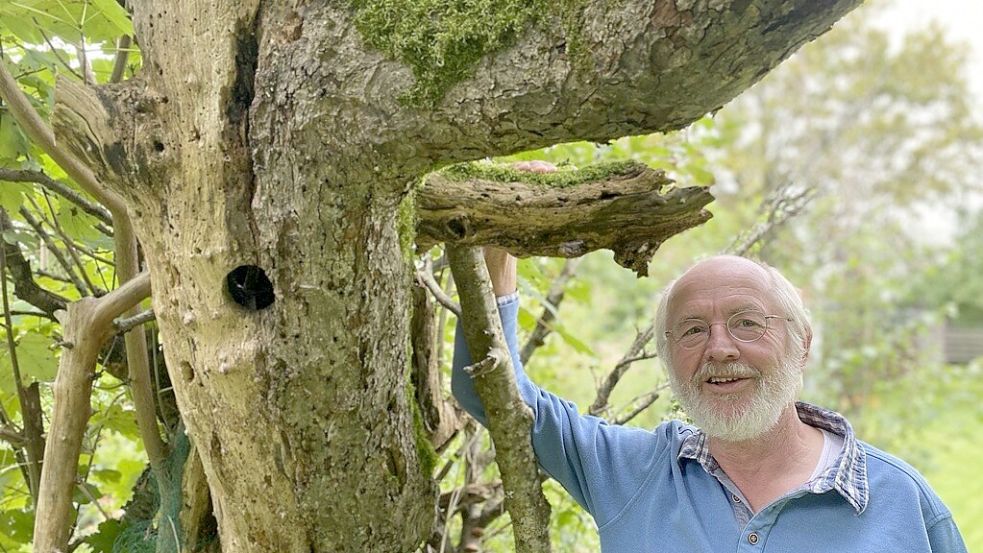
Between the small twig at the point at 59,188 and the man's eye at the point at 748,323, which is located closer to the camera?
the small twig at the point at 59,188

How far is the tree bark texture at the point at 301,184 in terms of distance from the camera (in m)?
1.02

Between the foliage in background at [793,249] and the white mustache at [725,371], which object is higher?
the foliage in background at [793,249]

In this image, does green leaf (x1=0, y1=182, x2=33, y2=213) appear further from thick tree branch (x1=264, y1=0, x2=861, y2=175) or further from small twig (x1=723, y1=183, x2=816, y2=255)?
small twig (x1=723, y1=183, x2=816, y2=255)

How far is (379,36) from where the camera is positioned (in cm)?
111

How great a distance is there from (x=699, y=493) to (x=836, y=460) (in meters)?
0.30

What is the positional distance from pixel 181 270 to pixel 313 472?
38 centimetres

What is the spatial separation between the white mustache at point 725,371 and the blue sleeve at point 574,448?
21cm

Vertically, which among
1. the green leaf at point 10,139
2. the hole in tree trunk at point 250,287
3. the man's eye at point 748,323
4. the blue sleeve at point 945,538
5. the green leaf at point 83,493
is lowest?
the blue sleeve at point 945,538

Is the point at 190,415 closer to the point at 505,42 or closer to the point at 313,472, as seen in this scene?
the point at 313,472

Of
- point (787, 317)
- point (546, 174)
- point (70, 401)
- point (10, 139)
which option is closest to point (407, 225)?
point (546, 174)

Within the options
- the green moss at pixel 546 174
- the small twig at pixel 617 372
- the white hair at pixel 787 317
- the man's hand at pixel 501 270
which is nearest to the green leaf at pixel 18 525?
the man's hand at pixel 501 270

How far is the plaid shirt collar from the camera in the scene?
5.59 feet

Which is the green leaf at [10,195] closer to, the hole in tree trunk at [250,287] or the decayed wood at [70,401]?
the decayed wood at [70,401]

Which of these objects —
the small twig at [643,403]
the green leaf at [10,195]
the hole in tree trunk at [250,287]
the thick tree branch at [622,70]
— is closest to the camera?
the thick tree branch at [622,70]
